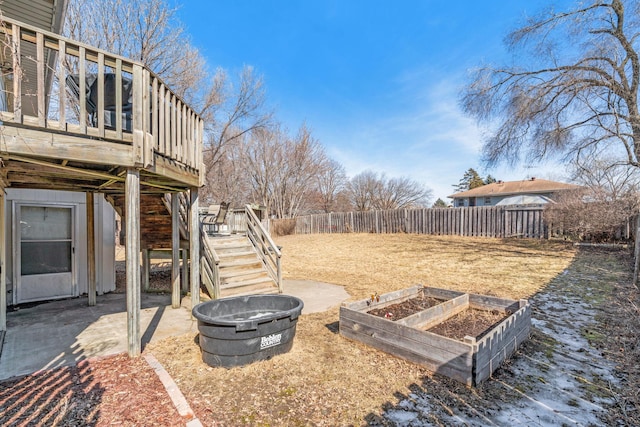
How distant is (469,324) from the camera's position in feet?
13.5

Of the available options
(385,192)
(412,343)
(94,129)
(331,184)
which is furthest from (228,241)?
(385,192)

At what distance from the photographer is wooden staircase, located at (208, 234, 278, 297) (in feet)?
18.6

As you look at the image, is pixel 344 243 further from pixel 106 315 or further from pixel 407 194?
pixel 407 194

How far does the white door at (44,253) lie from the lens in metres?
5.49

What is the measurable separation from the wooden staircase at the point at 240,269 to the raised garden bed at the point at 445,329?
7.69 feet

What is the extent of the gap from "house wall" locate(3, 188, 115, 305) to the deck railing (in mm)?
2275

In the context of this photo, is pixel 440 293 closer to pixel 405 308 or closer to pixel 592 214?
pixel 405 308

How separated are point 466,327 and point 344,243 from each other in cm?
1194

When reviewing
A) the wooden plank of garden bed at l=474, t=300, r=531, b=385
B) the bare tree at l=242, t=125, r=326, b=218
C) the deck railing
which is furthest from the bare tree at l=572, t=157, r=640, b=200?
Answer: the bare tree at l=242, t=125, r=326, b=218

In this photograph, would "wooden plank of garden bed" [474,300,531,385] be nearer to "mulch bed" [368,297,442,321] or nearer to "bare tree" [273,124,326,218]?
"mulch bed" [368,297,442,321]

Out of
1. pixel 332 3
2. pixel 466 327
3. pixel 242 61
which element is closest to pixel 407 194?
pixel 242 61

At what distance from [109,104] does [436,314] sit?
5001mm

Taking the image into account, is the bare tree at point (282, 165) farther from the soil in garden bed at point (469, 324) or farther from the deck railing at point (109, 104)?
the soil in garden bed at point (469, 324)

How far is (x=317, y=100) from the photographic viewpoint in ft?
72.2
